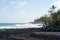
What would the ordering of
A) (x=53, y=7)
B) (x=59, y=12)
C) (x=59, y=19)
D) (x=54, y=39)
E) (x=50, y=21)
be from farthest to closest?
(x=53, y=7) < (x=59, y=12) < (x=50, y=21) < (x=59, y=19) < (x=54, y=39)

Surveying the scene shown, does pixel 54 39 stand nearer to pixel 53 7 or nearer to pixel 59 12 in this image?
pixel 59 12

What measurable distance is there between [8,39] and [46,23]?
122 ft

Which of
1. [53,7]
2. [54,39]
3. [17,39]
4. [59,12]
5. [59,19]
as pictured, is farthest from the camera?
[53,7]

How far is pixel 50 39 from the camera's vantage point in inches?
990

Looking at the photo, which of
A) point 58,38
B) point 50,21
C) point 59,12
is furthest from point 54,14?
point 58,38

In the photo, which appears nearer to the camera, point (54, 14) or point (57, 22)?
point (57, 22)

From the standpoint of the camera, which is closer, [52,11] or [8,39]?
[8,39]

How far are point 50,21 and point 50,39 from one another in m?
35.7

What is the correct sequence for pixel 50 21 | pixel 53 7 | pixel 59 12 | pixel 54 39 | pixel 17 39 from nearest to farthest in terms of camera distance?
pixel 17 39 → pixel 54 39 → pixel 50 21 → pixel 59 12 → pixel 53 7

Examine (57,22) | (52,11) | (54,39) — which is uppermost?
(52,11)

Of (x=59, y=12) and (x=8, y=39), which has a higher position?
(x=59, y=12)

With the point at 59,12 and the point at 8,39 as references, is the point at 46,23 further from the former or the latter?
the point at 8,39

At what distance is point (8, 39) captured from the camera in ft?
76.7

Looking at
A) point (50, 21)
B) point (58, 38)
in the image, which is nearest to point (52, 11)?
point (50, 21)
